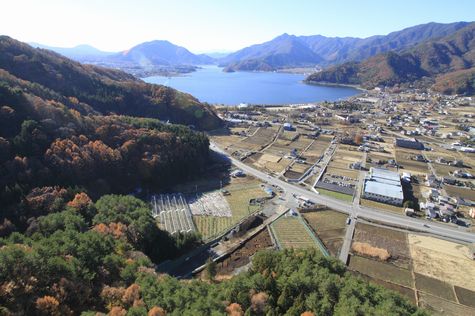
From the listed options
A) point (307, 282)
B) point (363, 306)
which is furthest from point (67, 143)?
point (363, 306)

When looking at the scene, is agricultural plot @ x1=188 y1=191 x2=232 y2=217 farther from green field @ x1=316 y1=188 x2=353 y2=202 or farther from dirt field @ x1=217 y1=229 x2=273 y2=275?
green field @ x1=316 y1=188 x2=353 y2=202

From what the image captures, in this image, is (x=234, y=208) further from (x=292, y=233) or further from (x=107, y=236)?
(x=107, y=236)

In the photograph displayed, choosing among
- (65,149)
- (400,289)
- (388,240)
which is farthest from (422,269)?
(65,149)

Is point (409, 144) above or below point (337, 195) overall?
above

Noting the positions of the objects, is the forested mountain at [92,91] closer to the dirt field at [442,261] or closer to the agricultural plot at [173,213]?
the agricultural plot at [173,213]

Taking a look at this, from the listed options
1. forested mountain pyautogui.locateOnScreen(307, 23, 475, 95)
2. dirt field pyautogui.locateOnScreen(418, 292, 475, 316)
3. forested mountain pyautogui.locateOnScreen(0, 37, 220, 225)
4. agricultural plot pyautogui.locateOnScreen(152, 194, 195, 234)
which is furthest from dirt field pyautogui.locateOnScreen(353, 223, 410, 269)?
forested mountain pyautogui.locateOnScreen(307, 23, 475, 95)

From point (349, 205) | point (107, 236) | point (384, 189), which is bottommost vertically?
point (349, 205)
